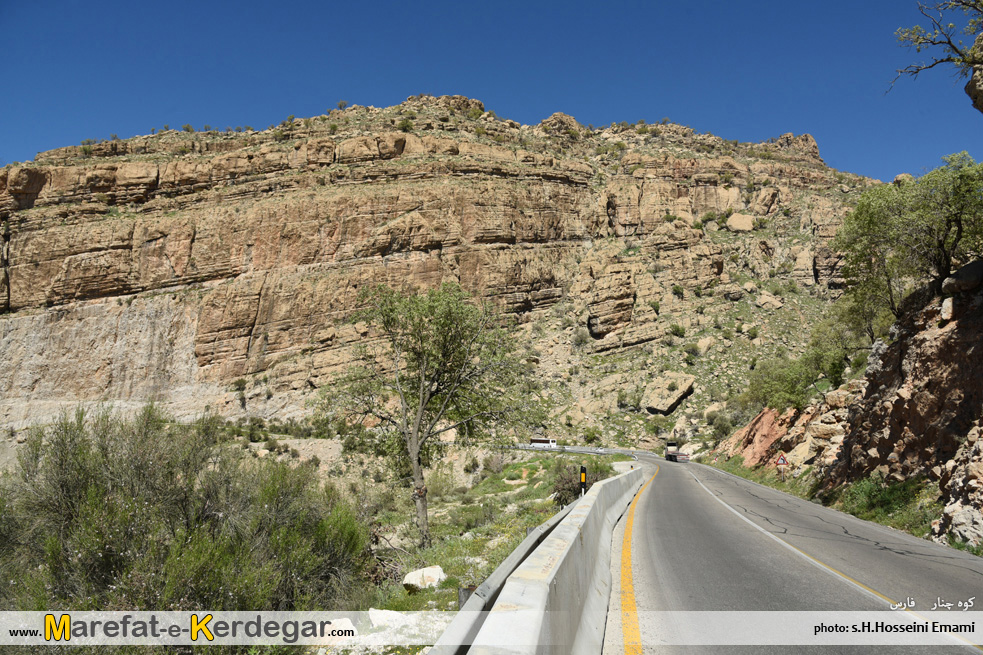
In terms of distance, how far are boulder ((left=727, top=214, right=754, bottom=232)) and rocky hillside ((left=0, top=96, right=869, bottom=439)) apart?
51 centimetres

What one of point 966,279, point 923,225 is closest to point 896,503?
point 966,279

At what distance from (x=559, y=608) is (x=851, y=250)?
19.8m

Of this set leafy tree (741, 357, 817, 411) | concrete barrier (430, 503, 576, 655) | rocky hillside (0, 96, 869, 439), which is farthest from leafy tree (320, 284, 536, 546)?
rocky hillside (0, 96, 869, 439)

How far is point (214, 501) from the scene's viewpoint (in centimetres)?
878

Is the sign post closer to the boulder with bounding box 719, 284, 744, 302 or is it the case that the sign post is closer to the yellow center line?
the yellow center line

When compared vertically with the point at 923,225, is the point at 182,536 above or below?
below

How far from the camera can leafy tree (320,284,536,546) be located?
16.0 metres

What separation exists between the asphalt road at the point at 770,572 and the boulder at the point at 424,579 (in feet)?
8.61

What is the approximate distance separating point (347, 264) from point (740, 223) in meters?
54.2

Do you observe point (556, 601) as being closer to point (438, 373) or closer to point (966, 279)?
point (438, 373)

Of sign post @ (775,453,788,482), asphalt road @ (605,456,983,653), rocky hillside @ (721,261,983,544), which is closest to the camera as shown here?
asphalt road @ (605,456,983,653)

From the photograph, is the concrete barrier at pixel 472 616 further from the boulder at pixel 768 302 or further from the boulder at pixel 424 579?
the boulder at pixel 768 302

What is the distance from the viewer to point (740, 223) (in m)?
71.4

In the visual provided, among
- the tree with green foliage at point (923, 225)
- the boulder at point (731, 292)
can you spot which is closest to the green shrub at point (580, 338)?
the boulder at point (731, 292)
